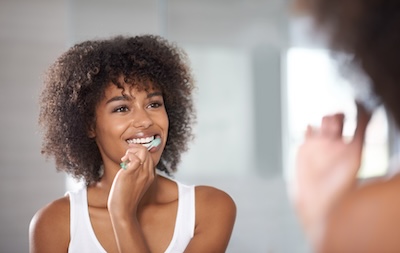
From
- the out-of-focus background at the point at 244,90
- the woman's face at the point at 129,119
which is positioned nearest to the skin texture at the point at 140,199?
the woman's face at the point at 129,119

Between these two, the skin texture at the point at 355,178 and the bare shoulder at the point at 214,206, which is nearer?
the skin texture at the point at 355,178

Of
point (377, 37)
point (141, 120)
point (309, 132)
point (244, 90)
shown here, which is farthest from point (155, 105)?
point (244, 90)

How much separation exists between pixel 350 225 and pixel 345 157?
8 cm

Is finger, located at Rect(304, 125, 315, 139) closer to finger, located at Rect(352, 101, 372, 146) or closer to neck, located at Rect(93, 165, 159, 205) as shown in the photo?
finger, located at Rect(352, 101, 372, 146)

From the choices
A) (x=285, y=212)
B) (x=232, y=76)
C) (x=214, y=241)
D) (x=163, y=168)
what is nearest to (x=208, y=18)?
(x=232, y=76)

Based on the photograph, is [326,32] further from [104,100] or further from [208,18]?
[208,18]

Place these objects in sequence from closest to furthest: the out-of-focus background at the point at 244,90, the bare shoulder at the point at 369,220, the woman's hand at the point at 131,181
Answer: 1. the bare shoulder at the point at 369,220
2. the woman's hand at the point at 131,181
3. the out-of-focus background at the point at 244,90

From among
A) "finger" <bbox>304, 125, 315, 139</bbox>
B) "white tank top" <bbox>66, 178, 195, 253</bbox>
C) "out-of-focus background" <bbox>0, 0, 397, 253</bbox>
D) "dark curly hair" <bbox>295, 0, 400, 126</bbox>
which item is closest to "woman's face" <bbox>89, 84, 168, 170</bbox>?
"white tank top" <bbox>66, 178, 195, 253</bbox>

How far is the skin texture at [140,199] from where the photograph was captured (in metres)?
1.22

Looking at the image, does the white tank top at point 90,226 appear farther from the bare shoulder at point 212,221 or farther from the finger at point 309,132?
the finger at point 309,132

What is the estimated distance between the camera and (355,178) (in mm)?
474

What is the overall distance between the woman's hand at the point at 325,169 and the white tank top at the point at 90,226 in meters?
0.76

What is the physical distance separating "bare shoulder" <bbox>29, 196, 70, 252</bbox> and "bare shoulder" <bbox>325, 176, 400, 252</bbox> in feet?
2.97

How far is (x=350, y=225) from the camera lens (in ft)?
1.43
